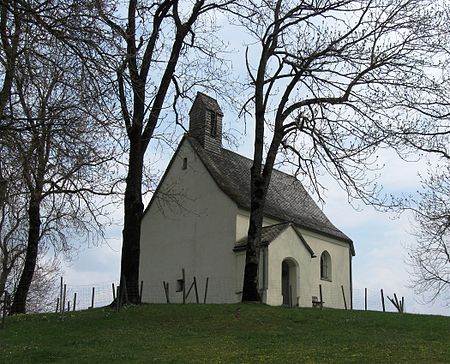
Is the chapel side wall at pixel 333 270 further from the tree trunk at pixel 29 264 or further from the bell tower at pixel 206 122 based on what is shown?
the tree trunk at pixel 29 264

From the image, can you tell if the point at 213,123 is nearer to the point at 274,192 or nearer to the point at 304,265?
the point at 274,192

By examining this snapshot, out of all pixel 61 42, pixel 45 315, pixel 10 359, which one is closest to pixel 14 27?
pixel 61 42

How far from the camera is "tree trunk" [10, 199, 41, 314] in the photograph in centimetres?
2620

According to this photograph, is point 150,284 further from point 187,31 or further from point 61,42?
point 61,42

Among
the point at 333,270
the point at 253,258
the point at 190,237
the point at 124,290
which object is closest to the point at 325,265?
the point at 333,270

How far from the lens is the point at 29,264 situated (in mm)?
26438

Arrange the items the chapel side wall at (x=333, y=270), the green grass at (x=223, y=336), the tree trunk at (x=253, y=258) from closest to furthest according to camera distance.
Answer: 1. the green grass at (x=223, y=336)
2. the tree trunk at (x=253, y=258)
3. the chapel side wall at (x=333, y=270)

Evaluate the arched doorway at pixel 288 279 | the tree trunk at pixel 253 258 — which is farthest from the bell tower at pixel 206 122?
the tree trunk at pixel 253 258

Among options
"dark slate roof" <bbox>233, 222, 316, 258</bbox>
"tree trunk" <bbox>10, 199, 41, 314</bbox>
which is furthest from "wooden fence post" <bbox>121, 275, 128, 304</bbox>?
"dark slate roof" <bbox>233, 222, 316, 258</bbox>

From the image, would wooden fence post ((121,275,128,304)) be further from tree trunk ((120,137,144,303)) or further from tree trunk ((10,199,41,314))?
tree trunk ((10,199,41,314))

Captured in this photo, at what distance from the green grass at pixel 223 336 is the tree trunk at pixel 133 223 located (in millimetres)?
1140

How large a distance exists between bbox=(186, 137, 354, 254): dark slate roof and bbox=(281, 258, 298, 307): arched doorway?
272cm

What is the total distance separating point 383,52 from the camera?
76.1 ft

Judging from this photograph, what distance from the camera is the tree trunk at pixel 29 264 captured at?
86.0 feet
